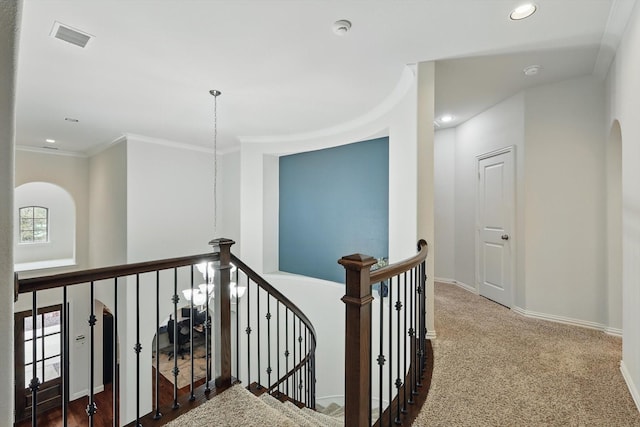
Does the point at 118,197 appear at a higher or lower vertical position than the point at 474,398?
higher

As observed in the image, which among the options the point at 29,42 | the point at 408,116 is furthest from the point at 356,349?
the point at 29,42

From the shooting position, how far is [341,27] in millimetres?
2230

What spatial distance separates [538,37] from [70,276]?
11.8 feet

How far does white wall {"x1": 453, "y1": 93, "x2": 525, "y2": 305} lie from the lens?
3502 mm

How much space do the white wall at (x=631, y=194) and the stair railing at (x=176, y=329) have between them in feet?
8.31

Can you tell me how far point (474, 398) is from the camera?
188cm

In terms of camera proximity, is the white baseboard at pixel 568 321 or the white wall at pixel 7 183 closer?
the white wall at pixel 7 183

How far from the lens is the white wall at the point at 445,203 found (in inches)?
194

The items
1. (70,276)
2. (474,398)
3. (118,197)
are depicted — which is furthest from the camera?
(118,197)

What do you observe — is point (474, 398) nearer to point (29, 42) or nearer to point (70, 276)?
point (70, 276)

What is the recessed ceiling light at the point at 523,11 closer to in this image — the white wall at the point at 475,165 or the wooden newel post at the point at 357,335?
the white wall at the point at 475,165

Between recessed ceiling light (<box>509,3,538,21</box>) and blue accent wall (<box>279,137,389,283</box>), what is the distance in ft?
7.82

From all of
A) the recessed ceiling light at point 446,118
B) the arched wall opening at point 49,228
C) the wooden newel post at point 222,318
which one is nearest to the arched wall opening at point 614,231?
the recessed ceiling light at point 446,118

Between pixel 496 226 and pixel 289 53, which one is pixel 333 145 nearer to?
pixel 289 53
